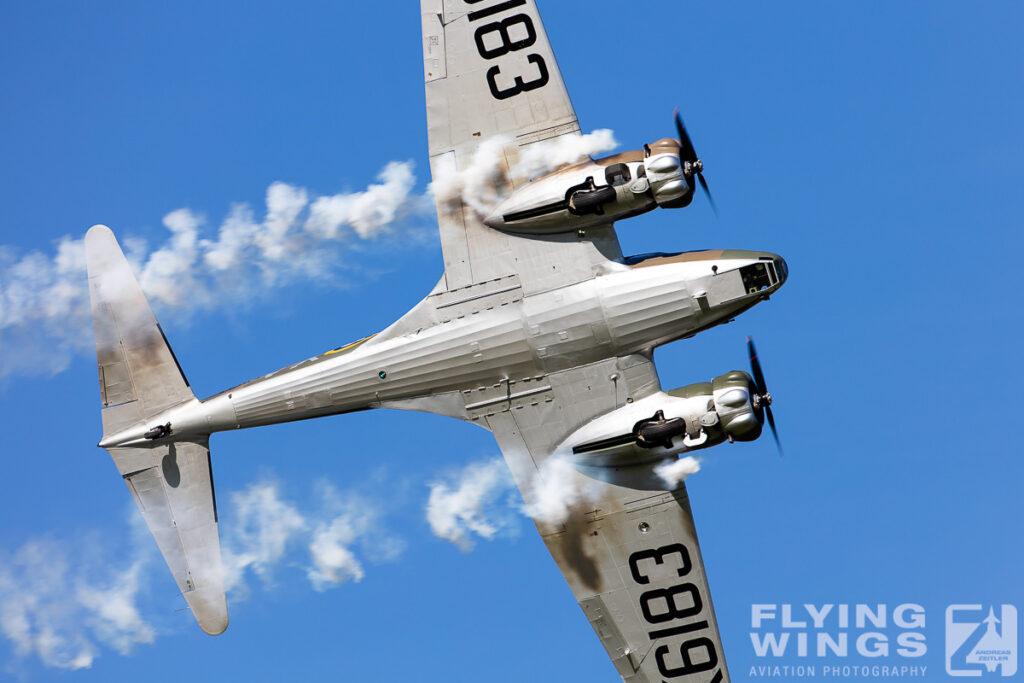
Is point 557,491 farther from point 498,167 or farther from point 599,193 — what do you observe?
point 498,167

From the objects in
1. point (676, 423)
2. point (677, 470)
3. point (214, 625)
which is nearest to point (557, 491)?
point (677, 470)

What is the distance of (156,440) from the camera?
25281mm

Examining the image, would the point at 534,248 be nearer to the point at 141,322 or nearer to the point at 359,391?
the point at 359,391

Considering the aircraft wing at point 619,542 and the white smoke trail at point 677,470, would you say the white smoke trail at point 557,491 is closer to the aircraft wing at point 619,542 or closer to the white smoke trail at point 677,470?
the aircraft wing at point 619,542

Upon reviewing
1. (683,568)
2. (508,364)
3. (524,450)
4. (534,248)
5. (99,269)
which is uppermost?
(99,269)

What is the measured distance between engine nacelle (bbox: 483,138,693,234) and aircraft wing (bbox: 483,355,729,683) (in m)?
3.26

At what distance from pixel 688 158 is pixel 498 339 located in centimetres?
520

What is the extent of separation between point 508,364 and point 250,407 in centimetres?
549

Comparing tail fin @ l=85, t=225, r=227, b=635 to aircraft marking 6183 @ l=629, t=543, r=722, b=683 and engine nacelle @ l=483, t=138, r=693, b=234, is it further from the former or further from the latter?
aircraft marking 6183 @ l=629, t=543, r=722, b=683

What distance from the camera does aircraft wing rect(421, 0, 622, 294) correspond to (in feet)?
80.6

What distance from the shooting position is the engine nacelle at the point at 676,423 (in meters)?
23.6

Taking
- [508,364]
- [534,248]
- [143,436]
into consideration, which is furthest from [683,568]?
[143,436]

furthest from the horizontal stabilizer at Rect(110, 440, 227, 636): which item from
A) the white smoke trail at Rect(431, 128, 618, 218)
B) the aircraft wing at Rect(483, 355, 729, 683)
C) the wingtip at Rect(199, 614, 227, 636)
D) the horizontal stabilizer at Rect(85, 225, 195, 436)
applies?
the white smoke trail at Rect(431, 128, 618, 218)

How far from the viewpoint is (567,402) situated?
81.5ft
